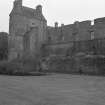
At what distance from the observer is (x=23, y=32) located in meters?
40.2

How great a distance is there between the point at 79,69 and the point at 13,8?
21584 millimetres

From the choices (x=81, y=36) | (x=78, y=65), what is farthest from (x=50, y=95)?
(x=81, y=36)

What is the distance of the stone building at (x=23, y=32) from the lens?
37.6 meters

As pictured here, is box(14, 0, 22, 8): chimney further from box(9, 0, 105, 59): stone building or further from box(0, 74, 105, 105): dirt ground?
box(0, 74, 105, 105): dirt ground

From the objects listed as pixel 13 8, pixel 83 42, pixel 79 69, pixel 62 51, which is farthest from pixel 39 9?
pixel 79 69

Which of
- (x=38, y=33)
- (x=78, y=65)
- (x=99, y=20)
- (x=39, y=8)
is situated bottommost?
(x=78, y=65)

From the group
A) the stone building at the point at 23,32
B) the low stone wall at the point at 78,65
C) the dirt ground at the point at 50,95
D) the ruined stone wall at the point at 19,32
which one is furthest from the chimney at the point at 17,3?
the dirt ground at the point at 50,95

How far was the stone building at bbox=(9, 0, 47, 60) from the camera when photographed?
1481 inches

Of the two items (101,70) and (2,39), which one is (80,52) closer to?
(101,70)

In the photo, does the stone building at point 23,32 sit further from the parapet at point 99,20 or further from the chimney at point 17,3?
the parapet at point 99,20

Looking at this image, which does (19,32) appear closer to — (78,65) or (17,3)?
(17,3)

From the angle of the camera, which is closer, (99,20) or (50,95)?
(50,95)

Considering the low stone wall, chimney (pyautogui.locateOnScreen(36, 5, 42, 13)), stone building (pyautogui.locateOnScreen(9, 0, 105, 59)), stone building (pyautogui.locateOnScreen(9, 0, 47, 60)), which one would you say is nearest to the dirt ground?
the low stone wall

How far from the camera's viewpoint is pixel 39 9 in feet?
145
